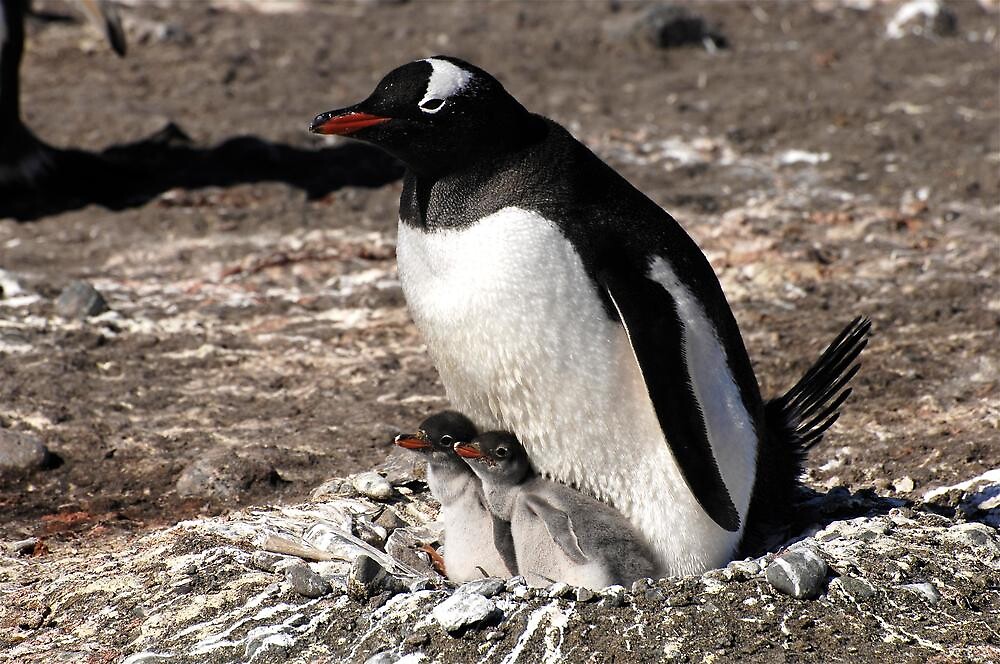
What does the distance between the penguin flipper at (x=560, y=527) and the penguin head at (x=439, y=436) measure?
29 cm

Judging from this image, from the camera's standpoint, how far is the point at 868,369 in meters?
5.53

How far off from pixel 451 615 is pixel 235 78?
24.8ft

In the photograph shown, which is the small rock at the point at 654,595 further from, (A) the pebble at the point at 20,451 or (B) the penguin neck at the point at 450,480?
(A) the pebble at the point at 20,451

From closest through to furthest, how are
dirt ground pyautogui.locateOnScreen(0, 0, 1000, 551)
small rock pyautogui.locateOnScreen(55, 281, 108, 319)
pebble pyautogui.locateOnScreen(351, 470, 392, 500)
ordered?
pebble pyautogui.locateOnScreen(351, 470, 392, 500) → dirt ground pyautogui.locateOnScreen(0, 0, 1000, 551) → small rock pyautogui.locateOnScreen(55, 281, 108, 319)

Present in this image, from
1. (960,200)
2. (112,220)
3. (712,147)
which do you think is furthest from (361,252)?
(960,200)

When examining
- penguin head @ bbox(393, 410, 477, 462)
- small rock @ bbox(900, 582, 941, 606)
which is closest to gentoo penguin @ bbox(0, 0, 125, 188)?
penguin head @ bbox(393, 410, 477, 462)

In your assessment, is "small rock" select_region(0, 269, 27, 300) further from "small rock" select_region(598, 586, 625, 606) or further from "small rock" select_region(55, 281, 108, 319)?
"small rock" select_region(598, 586, 625, 606)

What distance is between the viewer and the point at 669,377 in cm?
344

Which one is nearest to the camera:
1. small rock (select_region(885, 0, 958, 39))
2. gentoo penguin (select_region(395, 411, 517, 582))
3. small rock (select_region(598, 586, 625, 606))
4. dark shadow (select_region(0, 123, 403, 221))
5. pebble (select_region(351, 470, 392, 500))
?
small rock (select_region(598, 586, 625, 606))

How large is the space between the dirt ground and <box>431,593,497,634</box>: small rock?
4.96 ft

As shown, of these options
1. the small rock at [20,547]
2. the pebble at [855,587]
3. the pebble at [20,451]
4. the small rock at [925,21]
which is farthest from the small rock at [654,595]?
the small rock at [925,21]

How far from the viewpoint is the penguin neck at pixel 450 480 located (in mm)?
3834

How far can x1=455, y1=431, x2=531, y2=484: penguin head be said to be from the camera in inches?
141

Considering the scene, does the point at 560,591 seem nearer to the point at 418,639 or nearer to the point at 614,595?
the point at 614,595
